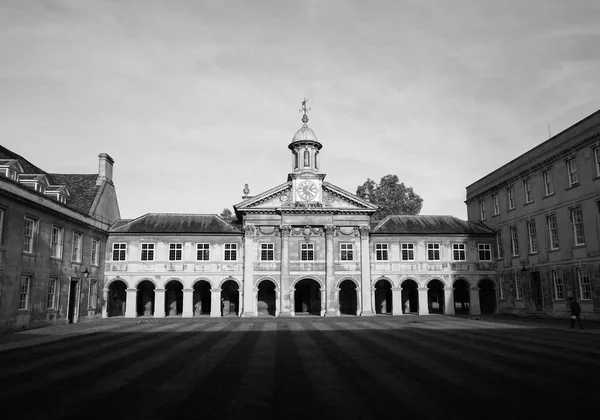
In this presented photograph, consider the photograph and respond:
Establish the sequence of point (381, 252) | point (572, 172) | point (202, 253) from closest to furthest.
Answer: point (572, 172)
point (202, 253)
point (381, 252)

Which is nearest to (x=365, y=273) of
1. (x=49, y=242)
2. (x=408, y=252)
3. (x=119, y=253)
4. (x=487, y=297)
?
(x=408, y=252)

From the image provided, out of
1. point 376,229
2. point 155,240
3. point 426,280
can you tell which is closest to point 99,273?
point 155,240

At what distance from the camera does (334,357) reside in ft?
52.4

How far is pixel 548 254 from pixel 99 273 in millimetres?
37232

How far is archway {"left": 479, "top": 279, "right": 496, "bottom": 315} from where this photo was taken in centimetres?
4556

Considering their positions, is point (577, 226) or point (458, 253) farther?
point (458, 253)

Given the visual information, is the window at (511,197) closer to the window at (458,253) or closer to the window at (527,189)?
the window at (527,189)

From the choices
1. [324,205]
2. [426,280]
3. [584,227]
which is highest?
[324,205]

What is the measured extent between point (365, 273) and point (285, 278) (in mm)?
7398

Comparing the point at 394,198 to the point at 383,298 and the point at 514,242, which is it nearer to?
the point at 383,298

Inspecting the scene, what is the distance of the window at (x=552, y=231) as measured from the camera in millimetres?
35469

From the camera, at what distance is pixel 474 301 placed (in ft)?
144

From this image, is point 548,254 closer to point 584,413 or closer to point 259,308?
point 259,308

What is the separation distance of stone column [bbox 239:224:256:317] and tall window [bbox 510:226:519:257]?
2335cm
